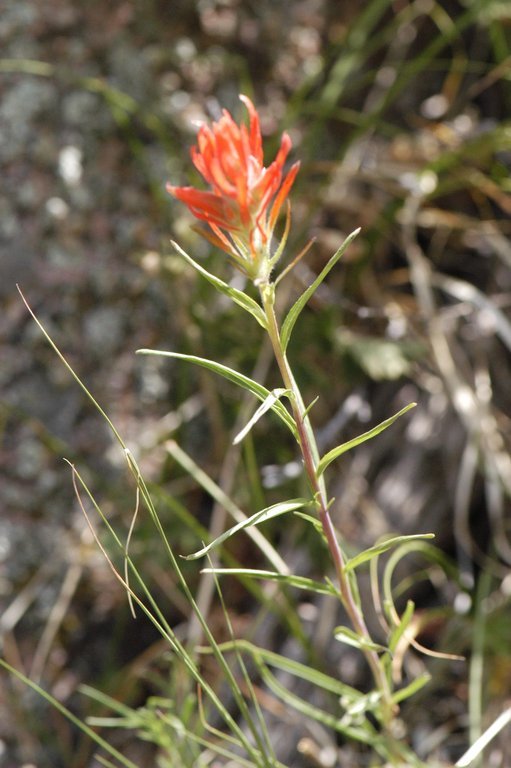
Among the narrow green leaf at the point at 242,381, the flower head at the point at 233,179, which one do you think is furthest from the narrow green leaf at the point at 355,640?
the flower head at the point at 233,179

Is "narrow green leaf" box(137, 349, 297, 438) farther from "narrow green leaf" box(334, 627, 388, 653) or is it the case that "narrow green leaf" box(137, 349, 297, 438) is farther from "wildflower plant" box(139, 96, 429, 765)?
"narrow green leaf" box(334, 627, 388, 653)

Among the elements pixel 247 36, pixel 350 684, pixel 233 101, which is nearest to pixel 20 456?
pixel 350 684

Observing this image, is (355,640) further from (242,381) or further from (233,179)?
(233,179)

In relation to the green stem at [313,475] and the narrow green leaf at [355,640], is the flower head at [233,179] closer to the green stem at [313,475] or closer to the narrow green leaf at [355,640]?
the green stem at [313,475]

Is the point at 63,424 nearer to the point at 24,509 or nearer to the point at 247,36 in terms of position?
the point at 24,509

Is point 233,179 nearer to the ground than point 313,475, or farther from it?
farther from it

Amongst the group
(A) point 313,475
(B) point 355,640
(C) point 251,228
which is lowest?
(B) point 355,640

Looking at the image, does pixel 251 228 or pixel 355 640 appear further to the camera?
pixel 355 640

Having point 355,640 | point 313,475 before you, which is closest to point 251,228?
point 313,475
